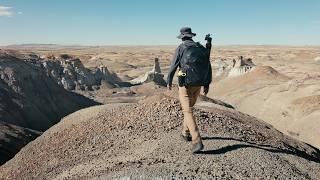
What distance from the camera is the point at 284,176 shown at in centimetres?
906

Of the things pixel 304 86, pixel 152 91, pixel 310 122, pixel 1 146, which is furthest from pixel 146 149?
pixel 152 91

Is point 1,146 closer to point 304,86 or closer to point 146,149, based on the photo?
point 146,149

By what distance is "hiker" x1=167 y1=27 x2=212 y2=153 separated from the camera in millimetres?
9430

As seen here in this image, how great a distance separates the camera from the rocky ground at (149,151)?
8.77 meters

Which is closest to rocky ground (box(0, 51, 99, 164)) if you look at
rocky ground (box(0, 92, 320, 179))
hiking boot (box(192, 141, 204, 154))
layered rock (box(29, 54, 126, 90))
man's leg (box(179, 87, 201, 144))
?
layered rock (box(29, 54, 126, 90))

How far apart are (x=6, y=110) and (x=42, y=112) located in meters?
5.13

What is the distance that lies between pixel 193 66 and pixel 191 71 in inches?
3.8

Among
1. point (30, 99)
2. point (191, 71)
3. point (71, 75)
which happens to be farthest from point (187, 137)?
point (71, 75)

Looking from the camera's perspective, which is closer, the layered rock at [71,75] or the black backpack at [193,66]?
the black backpack at [193,66]

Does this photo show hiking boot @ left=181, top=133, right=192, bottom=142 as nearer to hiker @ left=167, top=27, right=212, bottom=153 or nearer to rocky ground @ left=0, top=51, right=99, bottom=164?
hiker @ left=167, top=27, right=212, bottom=153

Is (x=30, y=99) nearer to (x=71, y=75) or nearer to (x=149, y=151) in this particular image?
(x=71, y=75)

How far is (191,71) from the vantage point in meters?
9.43

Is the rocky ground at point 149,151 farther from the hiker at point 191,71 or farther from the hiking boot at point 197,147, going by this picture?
the hiker at point 191,71

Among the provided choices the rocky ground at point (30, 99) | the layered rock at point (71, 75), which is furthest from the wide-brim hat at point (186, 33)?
the layered rock at point (71, 75)
